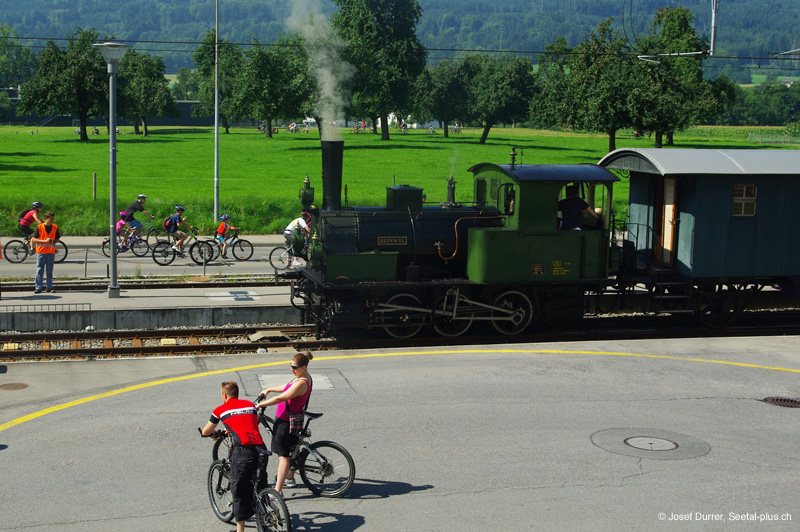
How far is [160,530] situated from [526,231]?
946 centimetres

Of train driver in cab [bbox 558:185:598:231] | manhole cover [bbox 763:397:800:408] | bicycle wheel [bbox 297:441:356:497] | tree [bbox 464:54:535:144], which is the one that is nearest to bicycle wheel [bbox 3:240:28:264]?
train driver in cab [bbox 558:185:598:231]

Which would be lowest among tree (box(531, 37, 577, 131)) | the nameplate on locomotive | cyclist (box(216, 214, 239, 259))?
cyclist (box(216, 214, 239, 259))

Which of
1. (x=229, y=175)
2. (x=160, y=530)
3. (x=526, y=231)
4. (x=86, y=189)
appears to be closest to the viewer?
(x=160, y=530)

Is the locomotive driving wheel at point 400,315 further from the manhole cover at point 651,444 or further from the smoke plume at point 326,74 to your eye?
the manhole cover at point 651,444

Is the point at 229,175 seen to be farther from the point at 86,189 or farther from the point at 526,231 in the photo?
the point at 526,231

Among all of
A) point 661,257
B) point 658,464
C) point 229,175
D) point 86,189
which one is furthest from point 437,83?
point 658,464

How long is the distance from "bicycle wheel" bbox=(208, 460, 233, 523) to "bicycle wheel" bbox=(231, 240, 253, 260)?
56.8 ft

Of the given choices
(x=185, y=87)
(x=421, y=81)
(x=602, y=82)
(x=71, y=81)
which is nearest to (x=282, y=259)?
(x=602, y=82)

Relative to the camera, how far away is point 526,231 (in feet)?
49.6

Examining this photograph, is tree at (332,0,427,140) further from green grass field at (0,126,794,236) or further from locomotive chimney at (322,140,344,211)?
locomotive chimney at (322,140,344,211)

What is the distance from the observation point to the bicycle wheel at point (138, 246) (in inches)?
984

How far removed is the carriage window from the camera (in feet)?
52.4

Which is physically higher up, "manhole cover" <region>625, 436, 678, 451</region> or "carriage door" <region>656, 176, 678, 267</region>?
"carriage door" <region>656, 176, 678, 267</region>

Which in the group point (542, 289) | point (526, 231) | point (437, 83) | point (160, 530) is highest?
point (437, 83)
